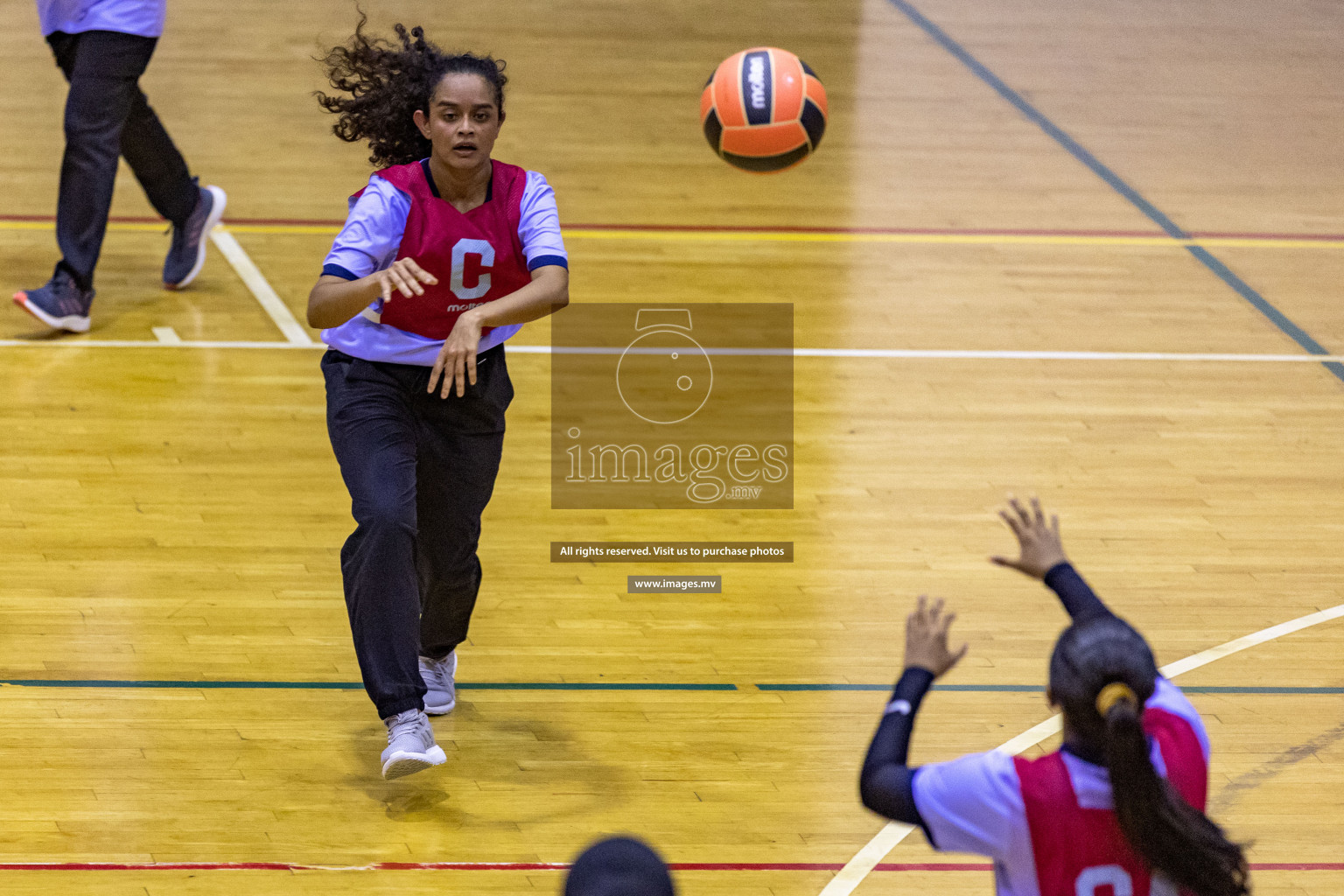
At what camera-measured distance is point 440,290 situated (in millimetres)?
3980

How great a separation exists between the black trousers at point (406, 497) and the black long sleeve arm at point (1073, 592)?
1.68 metres

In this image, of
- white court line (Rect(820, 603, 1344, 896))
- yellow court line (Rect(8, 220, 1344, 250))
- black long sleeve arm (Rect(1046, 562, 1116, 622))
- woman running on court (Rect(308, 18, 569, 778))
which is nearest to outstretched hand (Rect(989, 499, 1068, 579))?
black long sleeve arm (Rect(1046, 562, 1116, 622))

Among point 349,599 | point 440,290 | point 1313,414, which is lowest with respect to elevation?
point 1313,414

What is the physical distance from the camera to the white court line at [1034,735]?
3.82m

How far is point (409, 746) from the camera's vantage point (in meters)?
3.92

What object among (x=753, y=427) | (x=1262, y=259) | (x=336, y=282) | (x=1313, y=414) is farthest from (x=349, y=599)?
(x=1262, y=259)

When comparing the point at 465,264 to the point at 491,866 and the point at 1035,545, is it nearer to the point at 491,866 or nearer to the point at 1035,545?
the point at 491,866

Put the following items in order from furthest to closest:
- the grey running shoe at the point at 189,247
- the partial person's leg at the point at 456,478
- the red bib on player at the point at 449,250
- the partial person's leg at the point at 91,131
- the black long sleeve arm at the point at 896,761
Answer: the grey running shoe at the point at 189,247, the partial person's leg at the point at 91,131, the partial person's leg at the point at 456,478, the red bib on player at the point at 449,250, the black long sleeve arm at the point at 896,761

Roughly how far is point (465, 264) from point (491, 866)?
1463 millimetres

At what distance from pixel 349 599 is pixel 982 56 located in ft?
32.4

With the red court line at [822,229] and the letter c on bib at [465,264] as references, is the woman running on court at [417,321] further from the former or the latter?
the red court line at [822,229]

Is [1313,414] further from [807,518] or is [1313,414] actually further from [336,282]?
[336,282]

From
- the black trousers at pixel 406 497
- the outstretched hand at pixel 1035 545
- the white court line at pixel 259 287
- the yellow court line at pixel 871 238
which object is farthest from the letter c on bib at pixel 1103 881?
the yellow court line at pixel 871 238

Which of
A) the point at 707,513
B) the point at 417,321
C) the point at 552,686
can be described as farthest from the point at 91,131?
the point at 552,686
